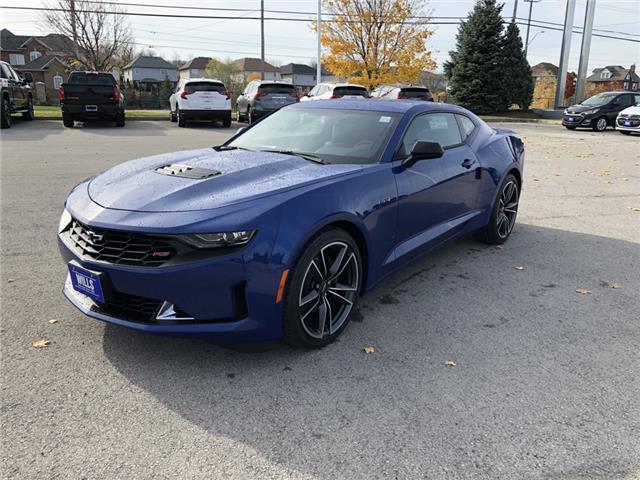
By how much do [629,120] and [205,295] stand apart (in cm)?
2163

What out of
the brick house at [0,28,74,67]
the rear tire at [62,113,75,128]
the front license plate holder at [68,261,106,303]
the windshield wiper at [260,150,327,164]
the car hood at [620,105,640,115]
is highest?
the brick house at [0,28,74,67]

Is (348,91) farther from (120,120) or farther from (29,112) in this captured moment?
(29,112)

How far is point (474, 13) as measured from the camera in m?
34.0

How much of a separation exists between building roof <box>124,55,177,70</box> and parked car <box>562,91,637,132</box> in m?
84.1

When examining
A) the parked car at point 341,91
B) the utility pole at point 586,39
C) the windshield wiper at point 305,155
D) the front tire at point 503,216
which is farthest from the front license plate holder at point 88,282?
the utility pole at point 586,39

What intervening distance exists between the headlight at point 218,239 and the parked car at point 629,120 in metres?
21.2

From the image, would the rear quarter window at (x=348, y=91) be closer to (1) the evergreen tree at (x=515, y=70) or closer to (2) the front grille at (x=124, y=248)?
(2) the front grille at (x=124, y=248)

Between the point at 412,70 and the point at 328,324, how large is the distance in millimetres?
32989

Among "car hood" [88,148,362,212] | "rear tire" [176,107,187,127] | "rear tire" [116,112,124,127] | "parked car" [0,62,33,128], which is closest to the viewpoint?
"car hood" [88,148,362,212]

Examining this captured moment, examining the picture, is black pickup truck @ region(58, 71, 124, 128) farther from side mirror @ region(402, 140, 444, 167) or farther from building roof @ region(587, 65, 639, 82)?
building roof @ region(587, 65, 639, 82)

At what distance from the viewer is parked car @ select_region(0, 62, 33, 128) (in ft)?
52.3

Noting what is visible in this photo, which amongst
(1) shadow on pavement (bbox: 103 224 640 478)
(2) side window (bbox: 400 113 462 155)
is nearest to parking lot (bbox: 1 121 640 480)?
(1) shadow on pavement (bbox: 103 224 640 478)

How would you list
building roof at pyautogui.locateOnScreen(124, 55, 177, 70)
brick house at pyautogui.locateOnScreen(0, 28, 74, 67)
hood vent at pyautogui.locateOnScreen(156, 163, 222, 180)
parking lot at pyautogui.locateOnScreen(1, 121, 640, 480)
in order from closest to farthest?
parking lot at pyautogui.locateOnScreen(1, 121, 640, 480) < hood vent at pyautogui.locateOnScreen(156, 163, 222, 180) < brick house at pyautogui.locateOnScreen(0, 28, 74, 67) < building roof at pyautogui.locateOnScreen(124, 55, 177, 70)

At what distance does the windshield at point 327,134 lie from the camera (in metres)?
3.91
